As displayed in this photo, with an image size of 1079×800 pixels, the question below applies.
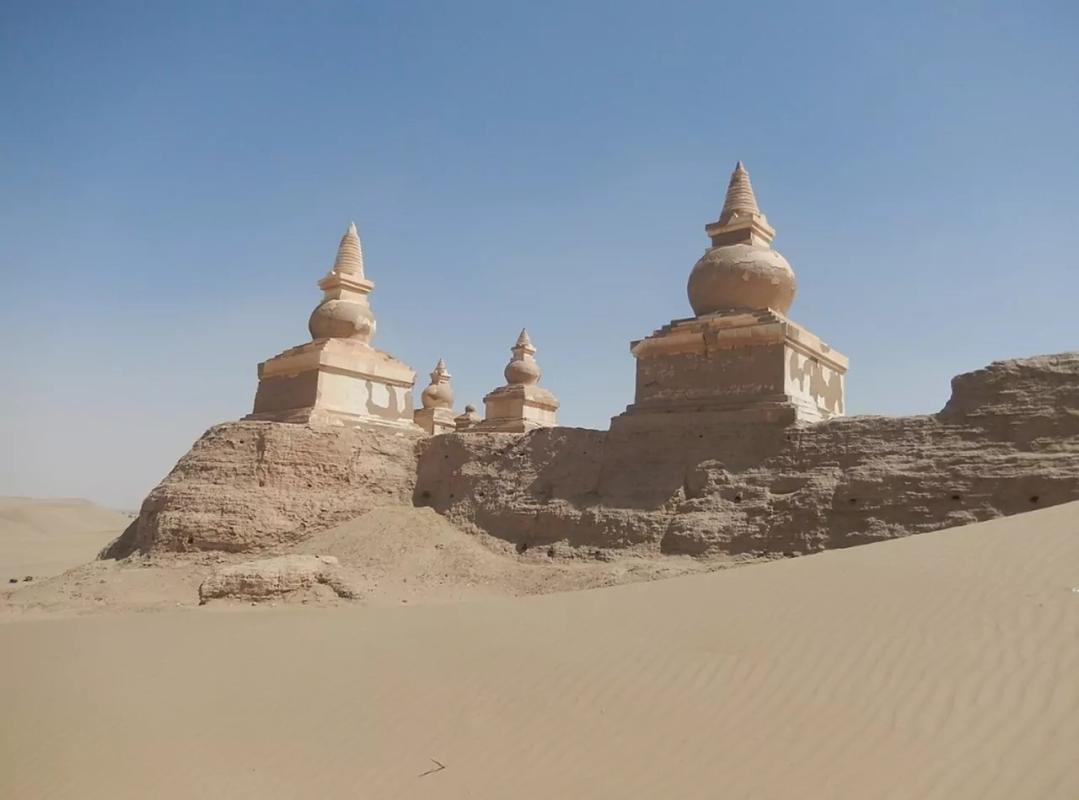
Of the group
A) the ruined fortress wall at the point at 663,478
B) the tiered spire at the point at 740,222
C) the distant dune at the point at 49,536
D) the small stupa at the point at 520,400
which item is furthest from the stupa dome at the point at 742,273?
the distant dune at the point at 49,536

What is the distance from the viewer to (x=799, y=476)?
1067cm

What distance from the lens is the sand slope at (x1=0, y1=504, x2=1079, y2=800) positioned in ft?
14.8

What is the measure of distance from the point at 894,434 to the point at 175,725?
845 cm

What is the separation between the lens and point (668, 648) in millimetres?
6586

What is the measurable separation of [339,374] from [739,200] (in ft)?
25.8

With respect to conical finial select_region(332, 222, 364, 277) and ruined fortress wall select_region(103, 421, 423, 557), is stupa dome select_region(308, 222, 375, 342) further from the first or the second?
ruined fortress wall select_region(103, 421, 423, 557)

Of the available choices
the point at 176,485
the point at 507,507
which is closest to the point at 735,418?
the point at 507,507

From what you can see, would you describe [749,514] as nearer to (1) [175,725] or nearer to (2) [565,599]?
(2) [565,599]

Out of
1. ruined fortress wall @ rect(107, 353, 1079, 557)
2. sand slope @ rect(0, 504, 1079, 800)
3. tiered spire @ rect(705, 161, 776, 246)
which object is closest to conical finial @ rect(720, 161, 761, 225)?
tiered spire @ rect(705, 161, 776, 246)

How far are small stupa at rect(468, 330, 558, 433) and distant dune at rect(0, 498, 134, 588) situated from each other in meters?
11.3

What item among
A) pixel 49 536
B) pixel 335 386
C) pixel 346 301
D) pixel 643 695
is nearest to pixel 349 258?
pixel 346 301

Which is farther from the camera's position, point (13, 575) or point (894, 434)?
point (13, 575)

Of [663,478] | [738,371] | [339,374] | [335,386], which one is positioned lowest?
[663,478]

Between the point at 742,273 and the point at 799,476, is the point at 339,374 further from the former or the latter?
the point at 799,476
